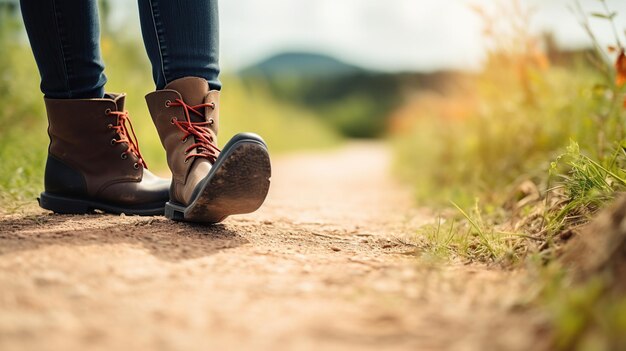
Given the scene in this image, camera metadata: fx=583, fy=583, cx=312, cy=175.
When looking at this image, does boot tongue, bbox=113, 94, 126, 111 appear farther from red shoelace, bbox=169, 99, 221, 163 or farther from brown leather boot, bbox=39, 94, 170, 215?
red shoelace, bbox=169, 99, 221, 163

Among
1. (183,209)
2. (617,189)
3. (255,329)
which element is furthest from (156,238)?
(617,189)

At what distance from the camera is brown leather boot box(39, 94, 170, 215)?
5.89 feet

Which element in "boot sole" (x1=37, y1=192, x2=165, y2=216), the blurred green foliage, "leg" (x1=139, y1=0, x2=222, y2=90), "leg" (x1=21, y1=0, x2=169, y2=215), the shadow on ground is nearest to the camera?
the shadow on ground

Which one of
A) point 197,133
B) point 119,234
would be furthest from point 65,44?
point 119,234

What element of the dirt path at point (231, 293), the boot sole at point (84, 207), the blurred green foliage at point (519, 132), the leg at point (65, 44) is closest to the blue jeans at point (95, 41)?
the leg at point (65, 44)

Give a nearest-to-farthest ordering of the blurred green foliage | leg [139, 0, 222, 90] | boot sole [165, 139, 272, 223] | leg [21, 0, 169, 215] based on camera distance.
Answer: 1. boot sole [165, 139, 272, 223]
2. leg [139, 0, 222, 90]
3. leg [21, 0, 169, 215]
4. the blurred green foliage

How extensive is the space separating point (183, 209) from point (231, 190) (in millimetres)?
205

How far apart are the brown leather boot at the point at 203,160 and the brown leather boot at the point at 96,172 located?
0.59 feet

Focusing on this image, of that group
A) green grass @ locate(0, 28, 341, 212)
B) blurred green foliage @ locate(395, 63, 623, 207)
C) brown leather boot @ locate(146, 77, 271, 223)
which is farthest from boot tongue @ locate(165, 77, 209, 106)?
blurred green foliage @ locate(395, 63, 623, 207)

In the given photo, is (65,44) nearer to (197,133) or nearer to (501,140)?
(197,133)

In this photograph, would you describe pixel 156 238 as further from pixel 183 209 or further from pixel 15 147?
pixel 15 147

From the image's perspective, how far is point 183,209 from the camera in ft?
5.18

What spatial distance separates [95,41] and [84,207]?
1.67ft

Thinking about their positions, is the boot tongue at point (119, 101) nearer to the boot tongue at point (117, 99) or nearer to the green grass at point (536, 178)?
the boot tongue at point (117, 99)
